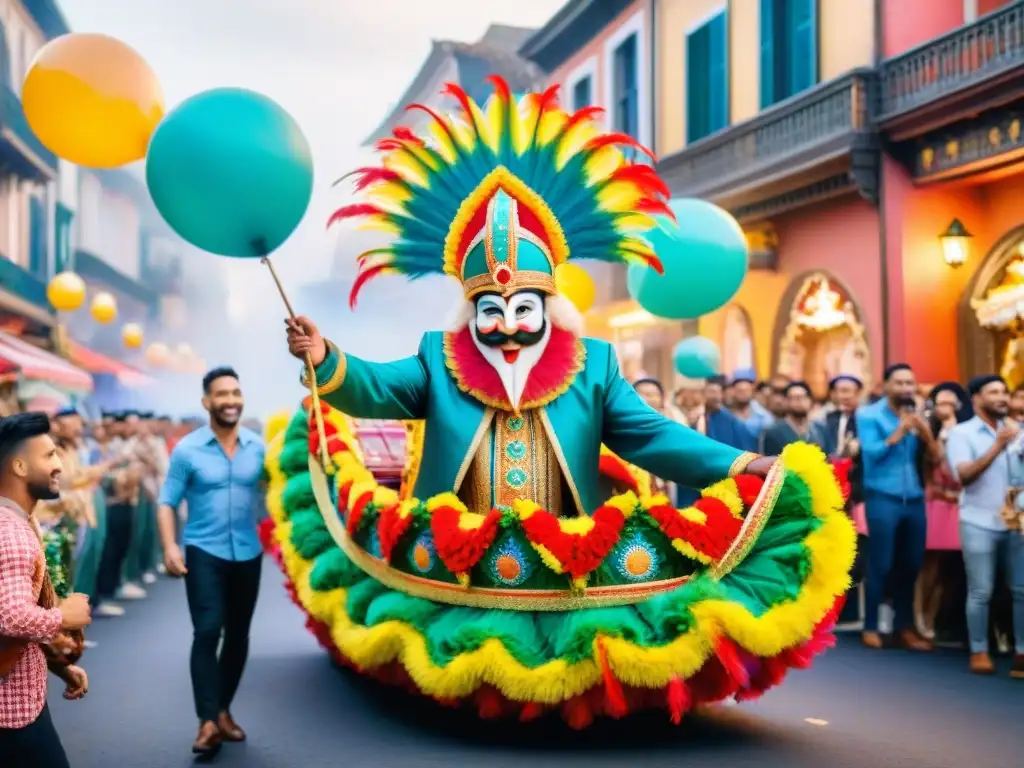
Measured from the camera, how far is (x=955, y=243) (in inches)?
527

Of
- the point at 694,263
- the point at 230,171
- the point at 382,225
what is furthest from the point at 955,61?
the point at 230,171

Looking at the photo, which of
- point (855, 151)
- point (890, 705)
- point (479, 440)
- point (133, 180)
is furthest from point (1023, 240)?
point (133, 180)

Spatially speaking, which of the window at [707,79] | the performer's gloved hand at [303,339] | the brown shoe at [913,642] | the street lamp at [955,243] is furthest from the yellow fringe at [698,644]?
the window at [707,79]

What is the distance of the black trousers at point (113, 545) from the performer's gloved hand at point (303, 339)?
5.96 metres

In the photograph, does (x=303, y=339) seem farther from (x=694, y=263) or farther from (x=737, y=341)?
(x=737, y=341)

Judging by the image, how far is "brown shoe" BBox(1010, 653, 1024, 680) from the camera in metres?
7.11

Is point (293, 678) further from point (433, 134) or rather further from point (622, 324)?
point (622, 324)

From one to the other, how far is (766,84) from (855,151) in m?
2.86

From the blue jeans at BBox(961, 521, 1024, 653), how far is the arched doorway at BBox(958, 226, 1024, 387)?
5.61 metres

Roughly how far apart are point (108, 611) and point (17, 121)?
12838mm

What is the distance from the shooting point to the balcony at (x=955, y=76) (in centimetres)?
1177

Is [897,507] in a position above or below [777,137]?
below

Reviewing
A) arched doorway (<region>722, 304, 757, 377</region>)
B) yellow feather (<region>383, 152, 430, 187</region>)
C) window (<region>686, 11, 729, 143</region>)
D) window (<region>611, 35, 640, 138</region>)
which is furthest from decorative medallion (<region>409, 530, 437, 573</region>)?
window (<region>611, 35, 640, 138</region>)

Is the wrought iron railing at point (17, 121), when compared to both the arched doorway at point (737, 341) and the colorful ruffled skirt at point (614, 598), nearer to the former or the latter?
the arched doorway at point (737, 341)
